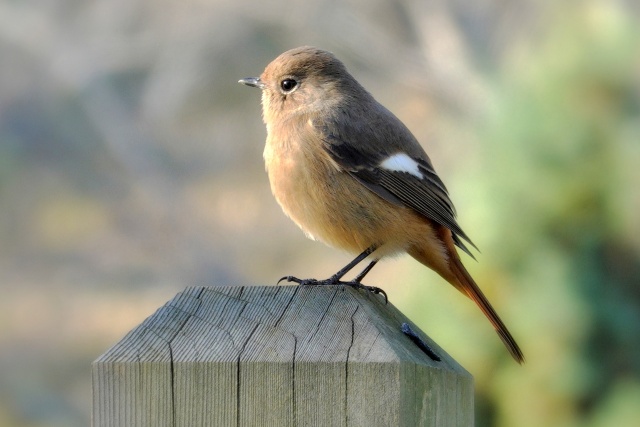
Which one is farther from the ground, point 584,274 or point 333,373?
point 333,373

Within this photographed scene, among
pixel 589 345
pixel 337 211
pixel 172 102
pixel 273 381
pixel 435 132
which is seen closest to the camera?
pixel 273 381

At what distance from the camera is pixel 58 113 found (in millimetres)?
14602

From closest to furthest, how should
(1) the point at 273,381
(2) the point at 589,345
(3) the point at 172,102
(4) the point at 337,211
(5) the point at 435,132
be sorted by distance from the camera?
(1) the point at 273,381 → (4) the point at 337,211 → (2) the point at 589,345 → (5) the point at 435,132 → (3) the point at 172,102

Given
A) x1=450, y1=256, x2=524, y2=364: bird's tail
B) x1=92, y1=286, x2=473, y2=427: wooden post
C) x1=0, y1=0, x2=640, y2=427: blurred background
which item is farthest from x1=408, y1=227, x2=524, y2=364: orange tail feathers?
x1=0, y1=0, x2=640, y2=427: blurred background

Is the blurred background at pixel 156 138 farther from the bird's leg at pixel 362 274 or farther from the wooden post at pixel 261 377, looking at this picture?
the wooden post at pixel 261 377

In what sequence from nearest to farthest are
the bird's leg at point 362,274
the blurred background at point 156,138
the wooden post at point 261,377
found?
the wooden post at point 261,377 < the bird's leg at point 362,274 < the blurred background at point 156,138

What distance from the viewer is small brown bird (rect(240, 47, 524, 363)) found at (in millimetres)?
3936

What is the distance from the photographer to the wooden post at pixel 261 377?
6.32 feet

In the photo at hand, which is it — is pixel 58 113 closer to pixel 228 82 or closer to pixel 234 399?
pixel 228 82

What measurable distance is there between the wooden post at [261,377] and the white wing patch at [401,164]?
7.19 feet

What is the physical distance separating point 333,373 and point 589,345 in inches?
112

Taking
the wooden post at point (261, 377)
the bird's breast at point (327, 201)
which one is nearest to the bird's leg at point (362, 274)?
the bird's breast at point (327, 201)

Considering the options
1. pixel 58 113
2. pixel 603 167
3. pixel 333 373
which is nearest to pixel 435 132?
pixel 58 113

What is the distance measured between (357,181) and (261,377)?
2.18m
